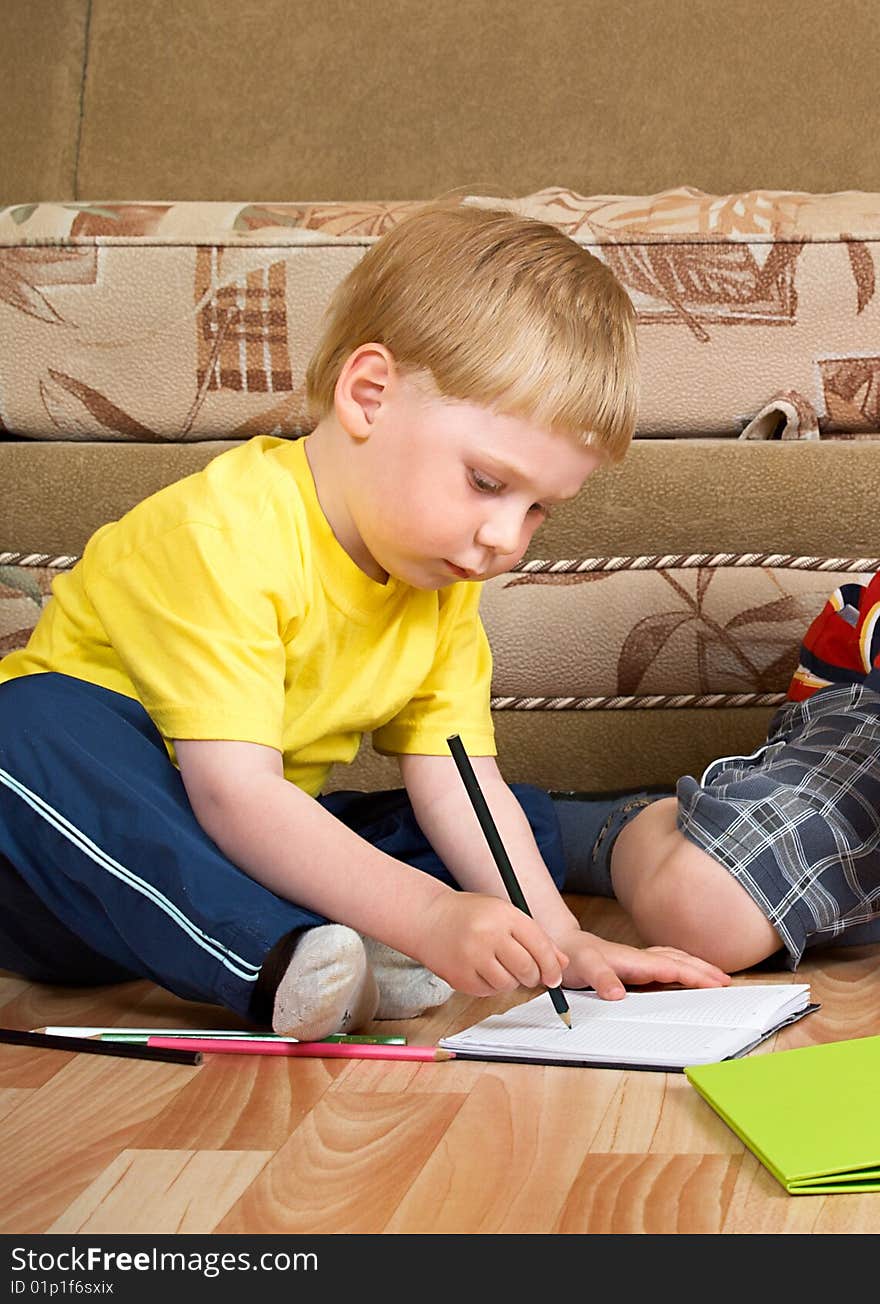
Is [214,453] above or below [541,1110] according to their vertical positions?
above

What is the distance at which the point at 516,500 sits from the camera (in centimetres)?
84

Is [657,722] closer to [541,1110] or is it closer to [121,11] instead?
[541,1110]

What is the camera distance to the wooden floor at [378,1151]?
1.85 feet

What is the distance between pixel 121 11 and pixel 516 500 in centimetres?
150

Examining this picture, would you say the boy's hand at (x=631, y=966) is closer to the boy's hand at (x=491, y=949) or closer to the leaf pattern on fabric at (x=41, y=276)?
the boy's hand at (x=491, y=949)

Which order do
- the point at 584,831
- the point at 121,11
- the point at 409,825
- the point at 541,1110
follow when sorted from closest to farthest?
the point at 541,1110 → the point at 409,825 → the point at 584,831 → the point at 121,11

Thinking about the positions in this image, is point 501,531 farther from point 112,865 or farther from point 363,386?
point 112,865

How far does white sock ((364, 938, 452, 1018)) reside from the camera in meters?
0.85

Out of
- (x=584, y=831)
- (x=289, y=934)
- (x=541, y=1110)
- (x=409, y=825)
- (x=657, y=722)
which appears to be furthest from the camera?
(x=657, y=722)

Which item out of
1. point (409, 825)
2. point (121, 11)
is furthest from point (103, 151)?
point (409, 825)

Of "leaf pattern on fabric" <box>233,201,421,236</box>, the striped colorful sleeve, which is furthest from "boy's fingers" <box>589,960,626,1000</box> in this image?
"leaf pattern on fabric" <box>233,201,421,236</box>

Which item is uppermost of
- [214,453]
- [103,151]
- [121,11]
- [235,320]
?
[121,11]

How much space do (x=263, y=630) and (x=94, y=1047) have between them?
0.25 m

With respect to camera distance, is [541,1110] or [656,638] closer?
[541,1110]
